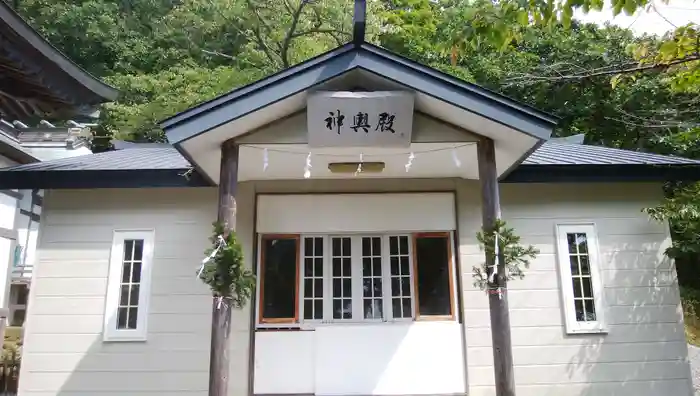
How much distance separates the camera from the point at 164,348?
19.7 feet

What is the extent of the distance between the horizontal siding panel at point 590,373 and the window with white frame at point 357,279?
1.09 m

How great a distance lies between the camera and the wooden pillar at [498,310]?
4359 millimetres

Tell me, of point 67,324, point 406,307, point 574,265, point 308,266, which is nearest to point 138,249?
point 67,324

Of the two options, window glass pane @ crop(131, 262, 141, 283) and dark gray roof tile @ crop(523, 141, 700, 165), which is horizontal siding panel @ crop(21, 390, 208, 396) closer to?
window glass pane @ crop(131, 262, 141, 283)

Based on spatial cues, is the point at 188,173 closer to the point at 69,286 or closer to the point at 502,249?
the point at 69,286

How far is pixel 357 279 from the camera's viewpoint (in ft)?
20.5

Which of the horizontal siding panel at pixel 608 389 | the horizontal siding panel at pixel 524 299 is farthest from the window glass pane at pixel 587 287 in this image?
the horizontal siding panel at pixel 608 389

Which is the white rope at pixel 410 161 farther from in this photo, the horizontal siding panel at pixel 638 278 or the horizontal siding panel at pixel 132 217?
the horizontal siding panel at pixel 638 278

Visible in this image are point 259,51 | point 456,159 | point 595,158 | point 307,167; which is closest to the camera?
point 456,159

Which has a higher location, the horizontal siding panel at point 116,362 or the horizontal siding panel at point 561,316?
the horizontal siding panel at point 561,316

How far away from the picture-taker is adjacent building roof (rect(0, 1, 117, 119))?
3529mm

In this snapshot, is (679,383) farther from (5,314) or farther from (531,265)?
(5,314)

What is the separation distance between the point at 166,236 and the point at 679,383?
6.47 m

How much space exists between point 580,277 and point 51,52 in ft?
19.9
